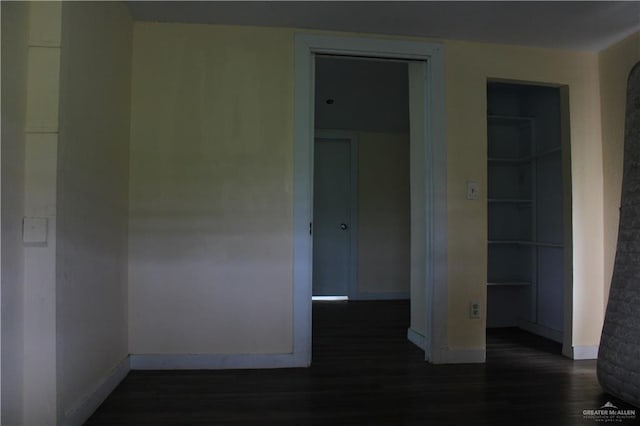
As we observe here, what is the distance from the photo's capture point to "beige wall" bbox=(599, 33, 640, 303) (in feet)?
8.26

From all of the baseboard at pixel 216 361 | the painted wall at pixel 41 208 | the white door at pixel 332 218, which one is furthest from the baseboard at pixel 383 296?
the painted wall at pixel 41 208

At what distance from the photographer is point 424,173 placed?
265cm

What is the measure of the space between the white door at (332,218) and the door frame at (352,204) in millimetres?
29

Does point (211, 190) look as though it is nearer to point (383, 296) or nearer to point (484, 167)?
point (484, 167)

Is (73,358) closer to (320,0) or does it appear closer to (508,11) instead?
(320,0)

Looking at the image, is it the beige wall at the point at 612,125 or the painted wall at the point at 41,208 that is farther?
the beige wall at the point at 612,125

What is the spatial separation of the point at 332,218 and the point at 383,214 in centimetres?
68

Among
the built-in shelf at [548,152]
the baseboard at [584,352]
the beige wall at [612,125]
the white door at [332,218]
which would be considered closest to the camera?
the beige wall at [612,125]

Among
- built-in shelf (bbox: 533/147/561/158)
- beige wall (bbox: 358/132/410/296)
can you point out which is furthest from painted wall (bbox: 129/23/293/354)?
beige wall (bbox: 358/132/410/296)

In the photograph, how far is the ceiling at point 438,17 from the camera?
2.16m

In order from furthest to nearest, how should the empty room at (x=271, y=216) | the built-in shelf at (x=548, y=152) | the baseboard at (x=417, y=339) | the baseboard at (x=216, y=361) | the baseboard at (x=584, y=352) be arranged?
the built-in shelf at (x=548, y=152)
the baseboard at (x=417, y=339)
the baseboard at (x=584, y=352)
the baseboard at (x=216, y=361)
the empty room at (x=271, y=216)

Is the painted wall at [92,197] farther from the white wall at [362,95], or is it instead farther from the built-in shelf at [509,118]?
the built-in shelf at [509,118]

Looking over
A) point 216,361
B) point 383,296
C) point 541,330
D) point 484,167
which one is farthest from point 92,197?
point 383,296

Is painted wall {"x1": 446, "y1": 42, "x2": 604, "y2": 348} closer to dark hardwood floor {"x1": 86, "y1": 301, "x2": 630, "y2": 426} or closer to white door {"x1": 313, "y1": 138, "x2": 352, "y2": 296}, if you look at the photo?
dark hardwood floor {"x1": 86, "y1": 301, "x2": 630, "y2": 426}
